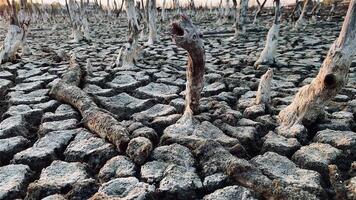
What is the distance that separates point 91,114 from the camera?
8.53ft

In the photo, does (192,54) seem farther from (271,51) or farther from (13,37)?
(13,37)

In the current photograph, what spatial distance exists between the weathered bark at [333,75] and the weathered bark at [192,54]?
611mm

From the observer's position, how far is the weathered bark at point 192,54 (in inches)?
85.4

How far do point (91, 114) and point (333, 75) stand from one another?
1565 millimetres

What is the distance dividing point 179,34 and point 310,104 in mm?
1007

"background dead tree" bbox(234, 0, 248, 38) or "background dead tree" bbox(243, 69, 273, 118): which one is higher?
"background dead tree" bbox(234, 0, 248, 38)

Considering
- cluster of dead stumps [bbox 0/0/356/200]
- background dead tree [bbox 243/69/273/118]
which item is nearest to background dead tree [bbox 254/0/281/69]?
cluster of dead stumps [bbox 0/0/356/200]

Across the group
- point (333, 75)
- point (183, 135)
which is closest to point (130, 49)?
point (183, 135)

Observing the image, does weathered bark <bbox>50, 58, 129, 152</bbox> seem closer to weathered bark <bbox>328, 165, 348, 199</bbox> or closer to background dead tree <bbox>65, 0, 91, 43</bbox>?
weathered bark <bbox>328, 165, 348, 199</bbox>

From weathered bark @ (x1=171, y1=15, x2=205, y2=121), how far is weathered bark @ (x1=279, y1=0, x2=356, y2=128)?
0.61m

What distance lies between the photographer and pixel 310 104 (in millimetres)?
2551

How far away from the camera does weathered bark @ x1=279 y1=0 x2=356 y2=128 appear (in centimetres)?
242

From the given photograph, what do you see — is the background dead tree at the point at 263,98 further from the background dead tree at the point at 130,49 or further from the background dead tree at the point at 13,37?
the background dead tree at the point at 13,37

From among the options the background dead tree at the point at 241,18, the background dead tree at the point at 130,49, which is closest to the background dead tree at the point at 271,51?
the background dead tree at the point at 130,49
